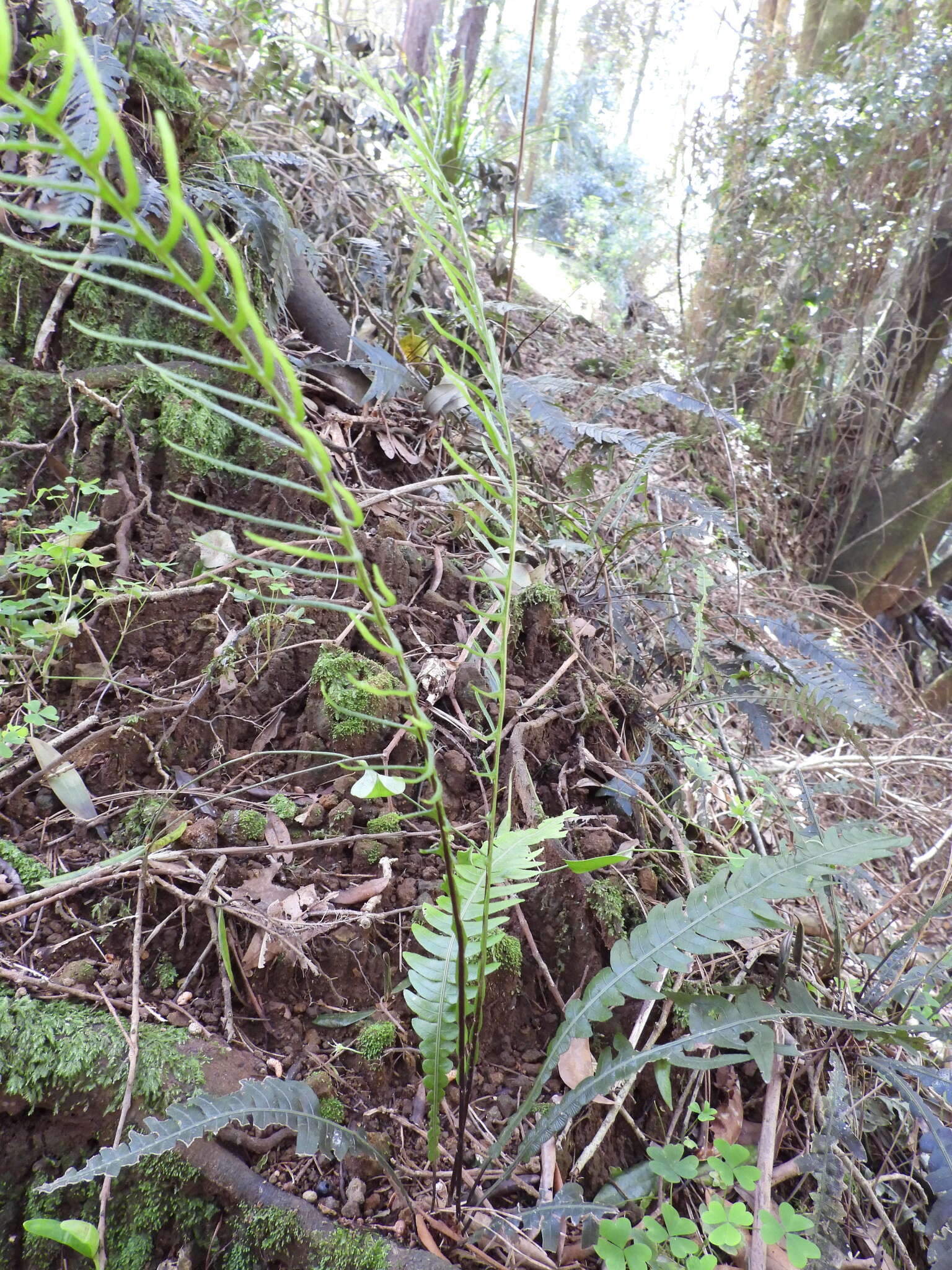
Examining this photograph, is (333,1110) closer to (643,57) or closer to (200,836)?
(200,836)

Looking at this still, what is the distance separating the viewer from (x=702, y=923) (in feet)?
3.70

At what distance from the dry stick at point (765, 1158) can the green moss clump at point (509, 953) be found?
430mm

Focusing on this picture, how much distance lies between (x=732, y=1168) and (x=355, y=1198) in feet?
1.75


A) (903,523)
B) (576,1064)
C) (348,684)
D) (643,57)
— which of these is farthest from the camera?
(643,57)

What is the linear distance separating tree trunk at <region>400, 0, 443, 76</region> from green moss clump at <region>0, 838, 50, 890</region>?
343 inches

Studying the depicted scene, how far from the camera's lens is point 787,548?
5.37 meters

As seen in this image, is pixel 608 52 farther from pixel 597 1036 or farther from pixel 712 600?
pixel 597 1036

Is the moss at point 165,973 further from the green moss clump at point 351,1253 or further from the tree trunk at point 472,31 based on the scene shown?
the tree trunk at point 472,31

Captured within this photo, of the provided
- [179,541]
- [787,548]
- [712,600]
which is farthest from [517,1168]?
[787,548]

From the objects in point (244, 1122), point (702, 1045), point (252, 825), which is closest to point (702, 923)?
point (702, 1045)

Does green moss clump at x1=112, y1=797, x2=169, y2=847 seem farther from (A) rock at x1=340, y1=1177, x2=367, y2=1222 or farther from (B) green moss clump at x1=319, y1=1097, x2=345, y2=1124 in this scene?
(A) rock at x1=340, y1=1177, x2=367, y2=1222

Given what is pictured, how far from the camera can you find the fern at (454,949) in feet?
3.61

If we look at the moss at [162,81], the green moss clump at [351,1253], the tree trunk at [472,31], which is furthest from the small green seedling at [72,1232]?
the tree trunk at [472,31]

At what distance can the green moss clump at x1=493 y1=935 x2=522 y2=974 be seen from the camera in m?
1.32
